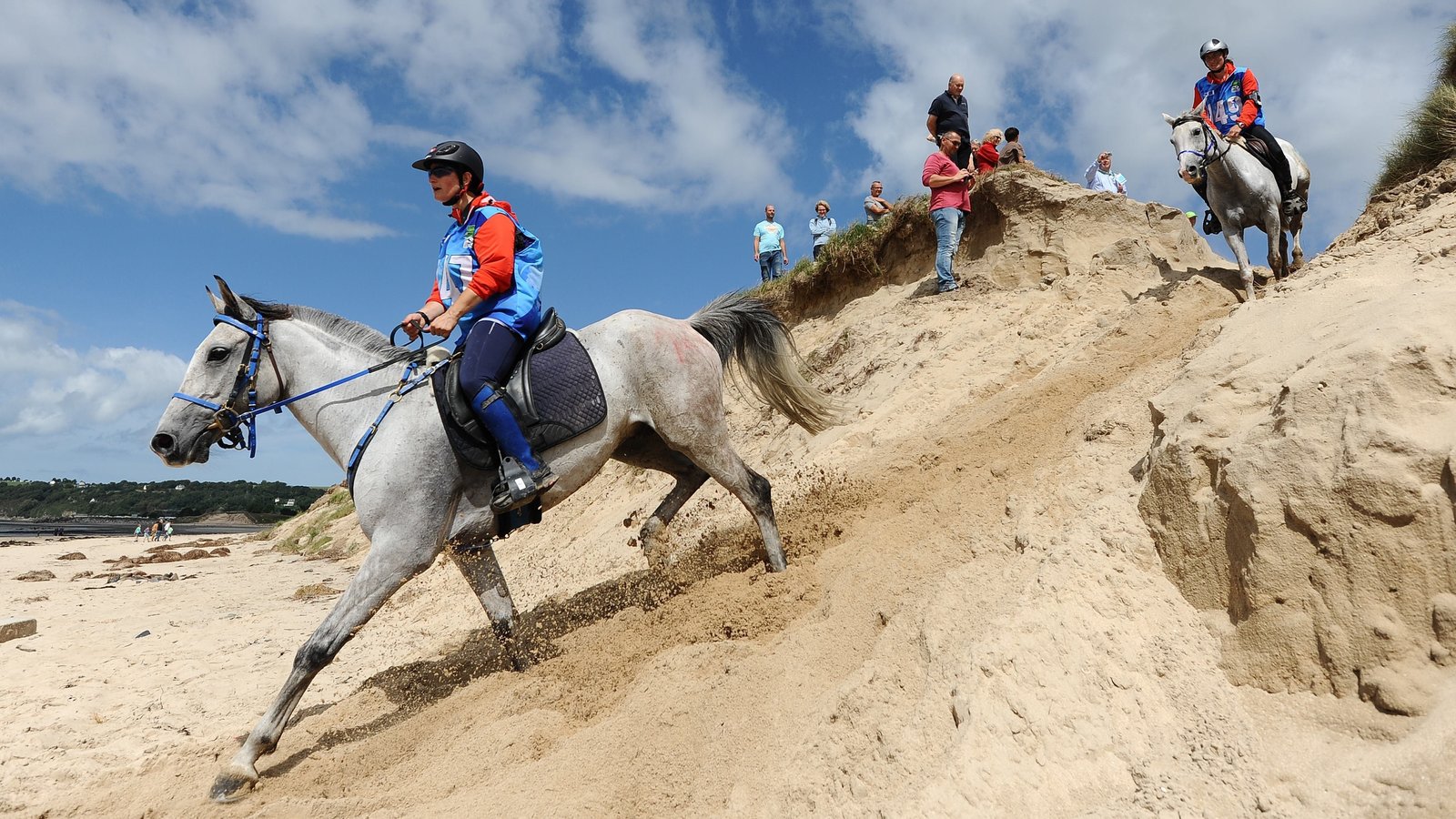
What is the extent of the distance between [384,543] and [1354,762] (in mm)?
4258

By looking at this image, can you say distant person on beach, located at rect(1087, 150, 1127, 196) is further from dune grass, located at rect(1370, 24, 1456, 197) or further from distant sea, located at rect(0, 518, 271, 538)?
distant sea, located at rect(0, 518, 271, 538)

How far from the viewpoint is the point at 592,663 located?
464 cm

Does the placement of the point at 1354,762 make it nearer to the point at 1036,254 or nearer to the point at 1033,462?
the point at 1033,462

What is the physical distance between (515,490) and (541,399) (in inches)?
23.8

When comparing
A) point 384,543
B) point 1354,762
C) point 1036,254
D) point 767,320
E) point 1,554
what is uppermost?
point 1,554

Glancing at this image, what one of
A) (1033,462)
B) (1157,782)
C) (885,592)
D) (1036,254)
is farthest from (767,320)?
(1036,254)

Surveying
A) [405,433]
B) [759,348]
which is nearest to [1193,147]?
[759,348]

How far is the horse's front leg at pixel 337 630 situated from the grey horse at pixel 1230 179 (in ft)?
27.5

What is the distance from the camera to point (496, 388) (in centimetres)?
470

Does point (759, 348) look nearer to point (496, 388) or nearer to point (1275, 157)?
point (496, 388)

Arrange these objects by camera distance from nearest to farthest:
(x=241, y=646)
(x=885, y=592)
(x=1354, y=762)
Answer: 1. (x=1354, y=762)
2. (x=885, y=592)
3. (x=241, y=646)

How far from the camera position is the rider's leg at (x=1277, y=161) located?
8.93 meters

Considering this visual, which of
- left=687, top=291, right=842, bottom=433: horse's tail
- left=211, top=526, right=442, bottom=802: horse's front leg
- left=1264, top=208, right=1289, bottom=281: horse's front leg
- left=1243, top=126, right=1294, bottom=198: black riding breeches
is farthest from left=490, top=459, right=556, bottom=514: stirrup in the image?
left=1243, top=126, right=1294, bottom=198: black riding breeches

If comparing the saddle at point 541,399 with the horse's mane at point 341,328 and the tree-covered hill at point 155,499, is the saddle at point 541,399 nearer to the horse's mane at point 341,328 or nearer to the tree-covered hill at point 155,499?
the horse's mane at point 341,328
